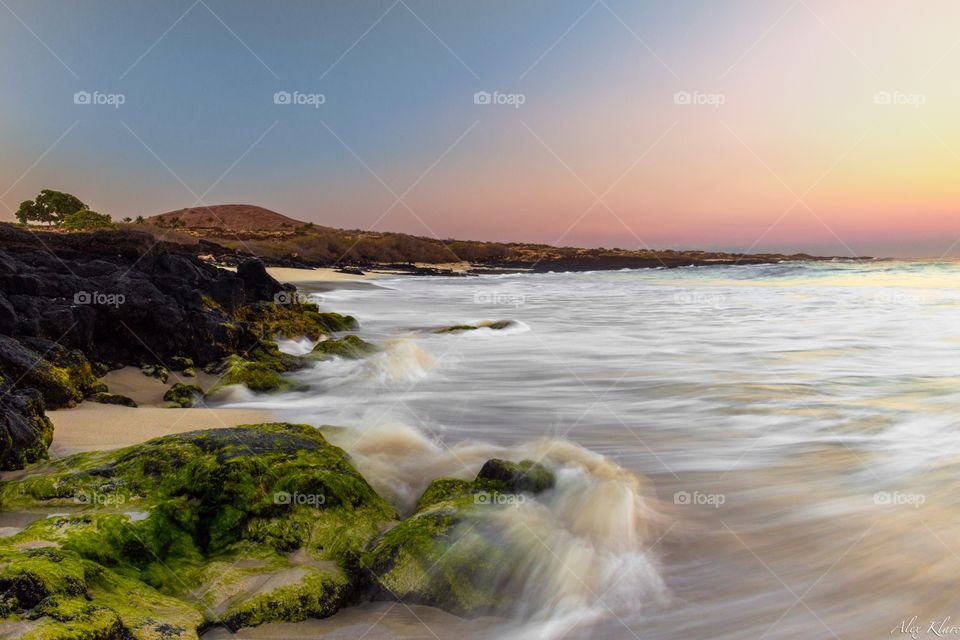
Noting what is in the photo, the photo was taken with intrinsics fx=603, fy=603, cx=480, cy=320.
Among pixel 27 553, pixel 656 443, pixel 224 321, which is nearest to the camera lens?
pixel 27 553

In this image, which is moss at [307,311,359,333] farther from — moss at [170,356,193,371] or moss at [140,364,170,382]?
moss at [140,364,170,382]

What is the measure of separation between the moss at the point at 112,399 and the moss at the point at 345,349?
345cm

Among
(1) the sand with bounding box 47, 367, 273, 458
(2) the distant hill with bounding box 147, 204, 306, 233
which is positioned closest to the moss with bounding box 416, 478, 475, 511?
(1) the sand with bounding box 47, 367, 273, 458

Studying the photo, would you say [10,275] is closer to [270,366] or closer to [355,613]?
[270,366]

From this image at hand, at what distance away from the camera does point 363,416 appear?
23.1 feet

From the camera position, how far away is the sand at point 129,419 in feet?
15.6

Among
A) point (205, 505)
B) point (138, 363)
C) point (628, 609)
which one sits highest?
point (138, 363)

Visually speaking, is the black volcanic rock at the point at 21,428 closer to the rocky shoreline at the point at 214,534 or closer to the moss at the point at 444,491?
the rocky shoreline at the point at 214,534

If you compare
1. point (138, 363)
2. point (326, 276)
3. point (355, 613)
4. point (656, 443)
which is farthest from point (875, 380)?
point (326, 276)

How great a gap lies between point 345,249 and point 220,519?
60.3 metres

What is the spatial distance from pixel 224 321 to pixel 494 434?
4.88m

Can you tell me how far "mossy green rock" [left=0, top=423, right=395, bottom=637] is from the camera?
2.86 metres

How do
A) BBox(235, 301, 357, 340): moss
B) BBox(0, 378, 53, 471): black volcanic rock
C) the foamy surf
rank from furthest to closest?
1. BBox(235, 301, 357, 340): moss
2. BBox(0, 378, 53, 471): black volcanic rock
3. the foamy surf

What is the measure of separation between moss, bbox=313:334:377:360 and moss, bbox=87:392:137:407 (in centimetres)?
345
